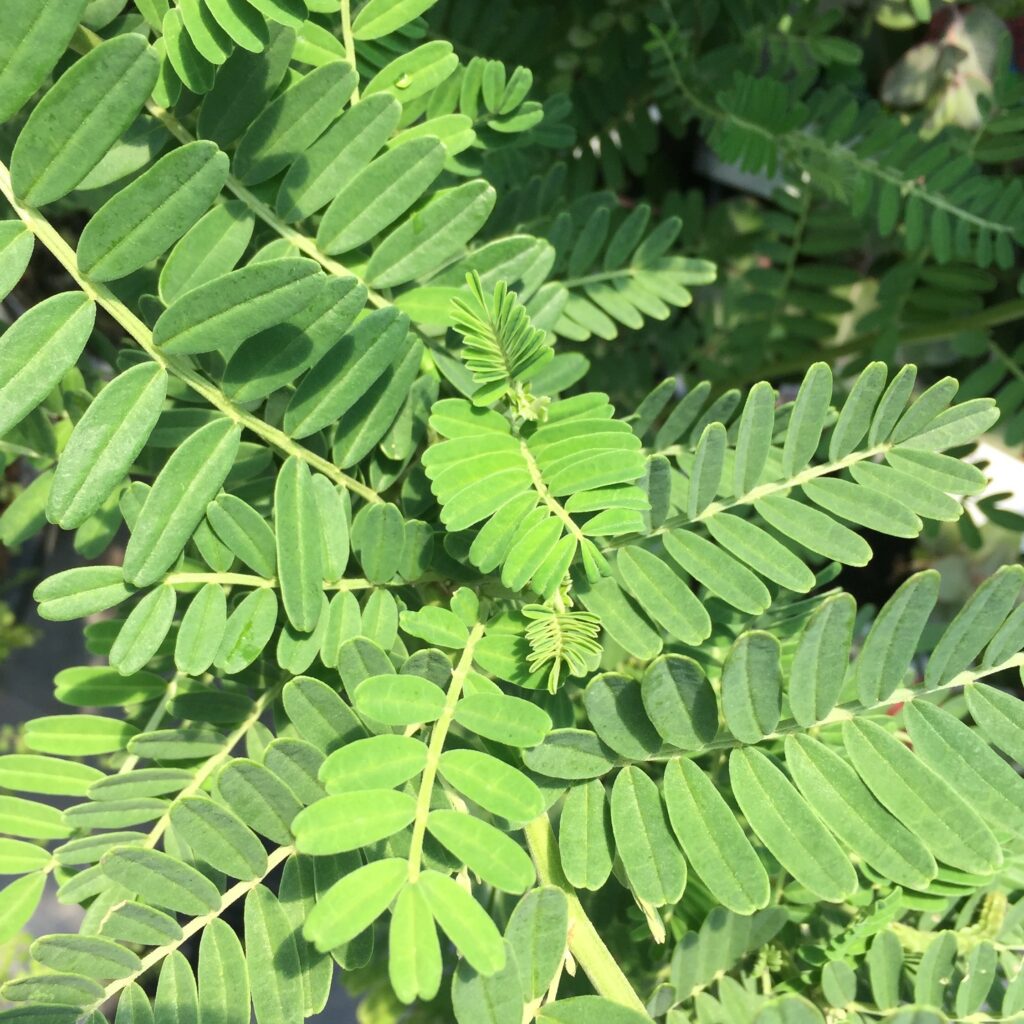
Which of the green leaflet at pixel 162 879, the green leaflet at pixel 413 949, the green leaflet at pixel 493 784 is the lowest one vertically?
the green leaflet at pixel 162 879

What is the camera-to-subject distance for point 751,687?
1.41 ft

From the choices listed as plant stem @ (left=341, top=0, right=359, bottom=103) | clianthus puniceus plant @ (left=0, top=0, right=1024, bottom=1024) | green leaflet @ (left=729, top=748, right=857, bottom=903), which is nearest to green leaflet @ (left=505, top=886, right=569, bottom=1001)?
clianthus puniceus plant @ (left=0, top=0, right=1024, bottom=1024)

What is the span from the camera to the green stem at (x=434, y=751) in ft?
1.29

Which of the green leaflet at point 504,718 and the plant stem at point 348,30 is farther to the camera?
the plant stem at point 348,30

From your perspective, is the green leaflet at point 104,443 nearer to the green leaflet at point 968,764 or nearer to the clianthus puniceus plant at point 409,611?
the clianthus puniceus plant at point 409,611

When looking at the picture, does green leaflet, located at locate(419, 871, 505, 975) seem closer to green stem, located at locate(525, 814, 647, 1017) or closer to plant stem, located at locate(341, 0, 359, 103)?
green stem, located at locate(525, 814, 647, 1017)

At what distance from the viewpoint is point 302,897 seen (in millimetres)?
455

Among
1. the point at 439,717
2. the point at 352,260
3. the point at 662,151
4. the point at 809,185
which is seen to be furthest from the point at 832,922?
the point at 662,151

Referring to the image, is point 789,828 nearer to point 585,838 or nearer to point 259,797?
point 585,838

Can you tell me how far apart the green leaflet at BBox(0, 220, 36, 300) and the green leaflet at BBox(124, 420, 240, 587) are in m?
0.10

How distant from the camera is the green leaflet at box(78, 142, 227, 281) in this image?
392 mm

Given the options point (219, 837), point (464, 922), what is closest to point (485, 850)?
point (464, 922)

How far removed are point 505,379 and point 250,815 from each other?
0.87ft

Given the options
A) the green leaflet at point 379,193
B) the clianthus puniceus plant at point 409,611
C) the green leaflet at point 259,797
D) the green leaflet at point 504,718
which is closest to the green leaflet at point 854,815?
the clianthus puniceus plant at point 409,611
